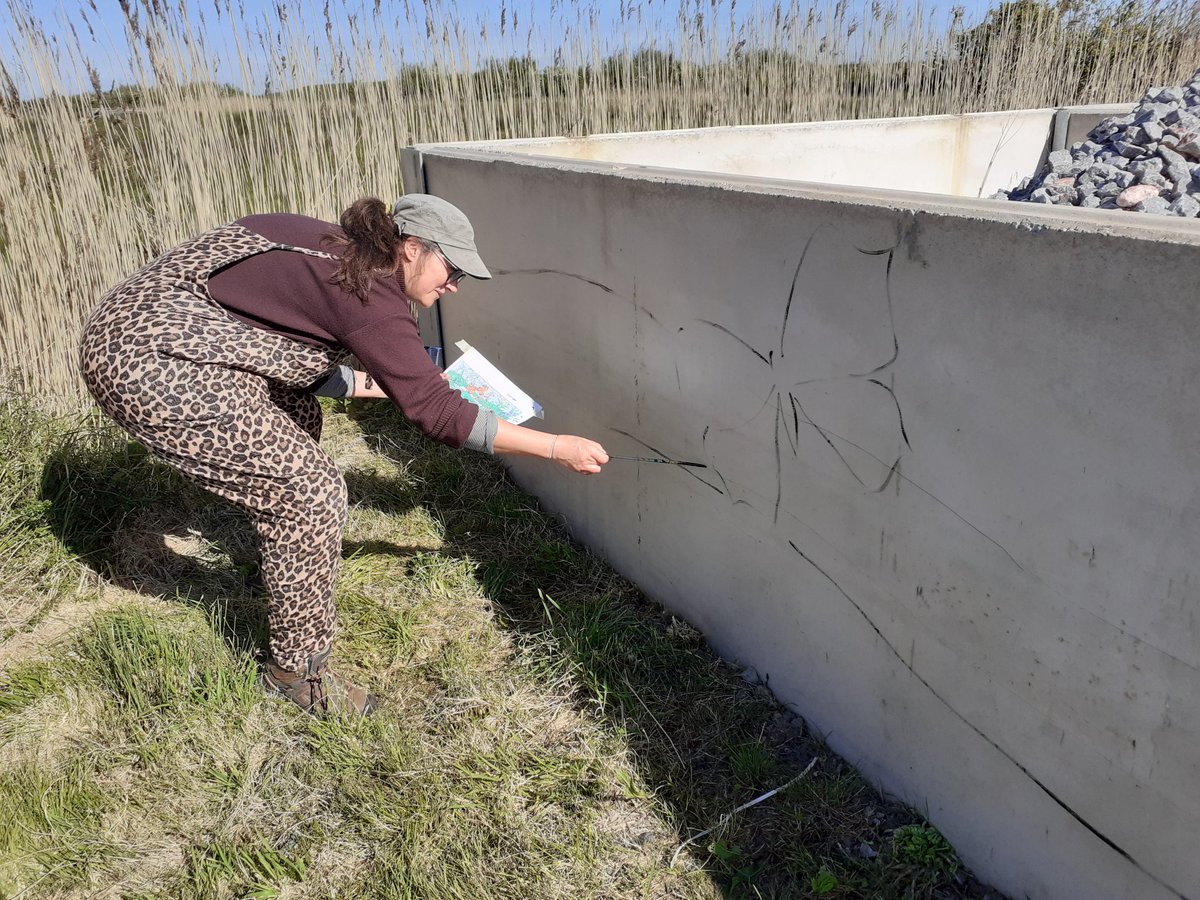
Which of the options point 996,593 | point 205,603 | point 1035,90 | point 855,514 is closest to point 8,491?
point 205,603

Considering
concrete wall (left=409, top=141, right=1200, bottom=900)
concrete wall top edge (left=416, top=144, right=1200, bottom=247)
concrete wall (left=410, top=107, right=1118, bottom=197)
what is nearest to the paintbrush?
concrete wall (left=409, top=141, right=1200, bottom=900)

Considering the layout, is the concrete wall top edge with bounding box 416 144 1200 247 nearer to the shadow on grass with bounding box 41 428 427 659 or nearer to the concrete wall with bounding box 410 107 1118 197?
the shadow on grass with bounding box 41 428 427 659

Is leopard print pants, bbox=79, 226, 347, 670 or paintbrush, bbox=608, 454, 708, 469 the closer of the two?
leopard print pants, bbox=79, 226, 347, 670

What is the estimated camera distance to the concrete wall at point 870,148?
176 inches

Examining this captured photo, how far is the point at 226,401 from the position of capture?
207cm

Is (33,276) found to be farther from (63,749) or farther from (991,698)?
(991,698)

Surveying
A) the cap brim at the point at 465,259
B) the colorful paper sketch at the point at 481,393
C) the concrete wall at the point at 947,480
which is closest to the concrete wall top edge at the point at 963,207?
the concrete wall at the point at 947,480

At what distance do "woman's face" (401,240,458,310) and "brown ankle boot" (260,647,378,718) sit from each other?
38.5 inches

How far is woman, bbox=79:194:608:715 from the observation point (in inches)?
80.3

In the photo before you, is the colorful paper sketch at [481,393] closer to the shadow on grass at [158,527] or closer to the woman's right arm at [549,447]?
the woman's right arm at [549,447]

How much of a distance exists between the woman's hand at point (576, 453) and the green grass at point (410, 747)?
0.55 m

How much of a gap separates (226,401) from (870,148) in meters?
4.00

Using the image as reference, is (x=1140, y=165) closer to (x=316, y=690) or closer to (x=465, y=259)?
(x=465, y=259)

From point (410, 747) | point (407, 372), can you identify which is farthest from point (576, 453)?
point (410, 747)
